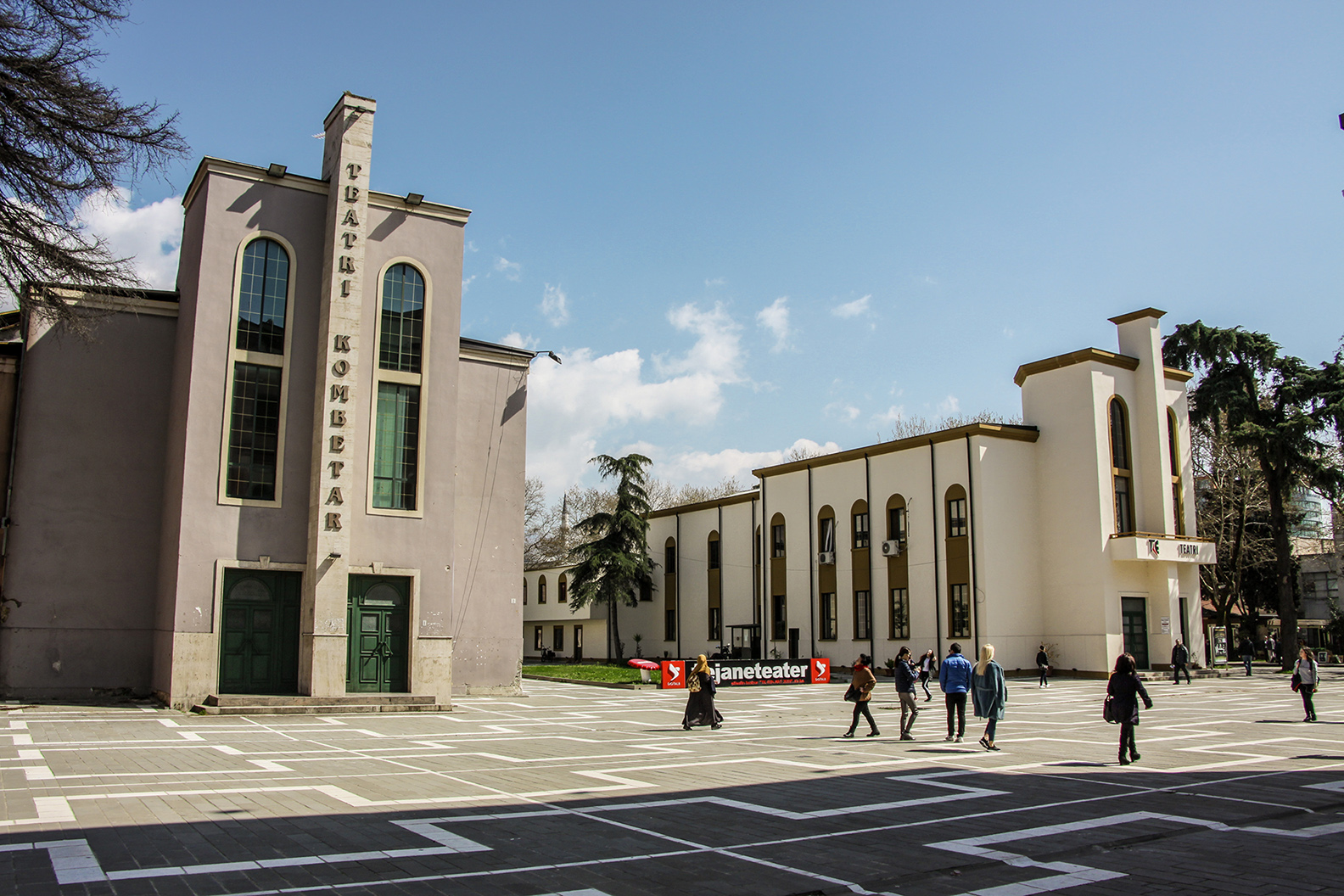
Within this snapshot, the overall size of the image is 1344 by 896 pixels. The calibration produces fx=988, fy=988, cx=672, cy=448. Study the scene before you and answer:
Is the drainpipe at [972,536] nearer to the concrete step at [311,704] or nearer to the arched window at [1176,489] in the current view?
the arched window at [1176,489]

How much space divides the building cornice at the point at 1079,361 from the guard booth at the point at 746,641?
57.9 feet

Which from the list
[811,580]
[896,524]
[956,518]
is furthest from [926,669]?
[811,580]

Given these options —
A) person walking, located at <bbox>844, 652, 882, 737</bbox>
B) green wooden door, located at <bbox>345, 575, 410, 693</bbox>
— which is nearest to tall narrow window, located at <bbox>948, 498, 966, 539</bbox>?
person walking, located at <bbox>844, 652, 882, 737</bbox>

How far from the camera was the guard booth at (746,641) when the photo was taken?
48656 mm

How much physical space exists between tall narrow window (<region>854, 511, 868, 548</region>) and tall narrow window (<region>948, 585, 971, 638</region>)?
492 cm

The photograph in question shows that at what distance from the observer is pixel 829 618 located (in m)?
45.2

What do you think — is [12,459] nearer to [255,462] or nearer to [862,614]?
[255,462]

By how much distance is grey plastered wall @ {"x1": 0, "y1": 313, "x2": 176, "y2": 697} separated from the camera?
22.7 meters

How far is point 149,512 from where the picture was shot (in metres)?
24.3

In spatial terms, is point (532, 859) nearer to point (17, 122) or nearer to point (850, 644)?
point (17, 122)

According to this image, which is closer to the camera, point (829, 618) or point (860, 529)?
point (860, 529)

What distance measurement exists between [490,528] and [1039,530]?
24206mm

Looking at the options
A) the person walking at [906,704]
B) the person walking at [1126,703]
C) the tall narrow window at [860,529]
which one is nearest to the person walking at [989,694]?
the person walking at [906,704]

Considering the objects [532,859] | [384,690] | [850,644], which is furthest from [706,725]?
[850,644]
